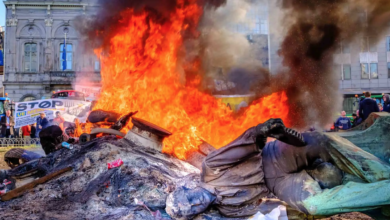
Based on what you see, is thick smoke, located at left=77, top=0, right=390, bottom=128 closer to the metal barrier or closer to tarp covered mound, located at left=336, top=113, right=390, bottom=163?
tarp covered mound, located at left=336, top=113, right=390, bottom=163

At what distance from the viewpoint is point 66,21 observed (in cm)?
3077

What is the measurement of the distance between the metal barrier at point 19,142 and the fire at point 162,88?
7.89m

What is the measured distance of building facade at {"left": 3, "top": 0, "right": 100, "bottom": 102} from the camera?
99.6ft

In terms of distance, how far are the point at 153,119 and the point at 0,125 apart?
527 inches

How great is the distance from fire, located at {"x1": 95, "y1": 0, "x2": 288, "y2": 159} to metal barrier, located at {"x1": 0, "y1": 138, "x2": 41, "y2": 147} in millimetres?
7889

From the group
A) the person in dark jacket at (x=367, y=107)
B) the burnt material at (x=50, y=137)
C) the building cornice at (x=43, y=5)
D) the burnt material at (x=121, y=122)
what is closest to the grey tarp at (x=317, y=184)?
the burnt material at (x=121, y=122)

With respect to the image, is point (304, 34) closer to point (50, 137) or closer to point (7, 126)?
point (50, 137)

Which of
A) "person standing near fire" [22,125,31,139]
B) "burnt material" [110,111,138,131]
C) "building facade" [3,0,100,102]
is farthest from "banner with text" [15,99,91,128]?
"building facade" [3,0,100,102]

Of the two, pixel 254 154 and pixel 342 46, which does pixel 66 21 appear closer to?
pixel 342 46

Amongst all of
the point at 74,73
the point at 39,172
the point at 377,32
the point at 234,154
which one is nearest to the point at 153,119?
the point at 39,172

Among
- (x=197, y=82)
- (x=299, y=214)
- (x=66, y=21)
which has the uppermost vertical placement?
(x=66, y=21)

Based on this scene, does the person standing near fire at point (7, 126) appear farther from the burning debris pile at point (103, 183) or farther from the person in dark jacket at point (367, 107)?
the person in dark jacket at point (367, 107)

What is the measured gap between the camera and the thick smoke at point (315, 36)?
9.30 m

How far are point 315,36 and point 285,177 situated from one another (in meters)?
6.65
